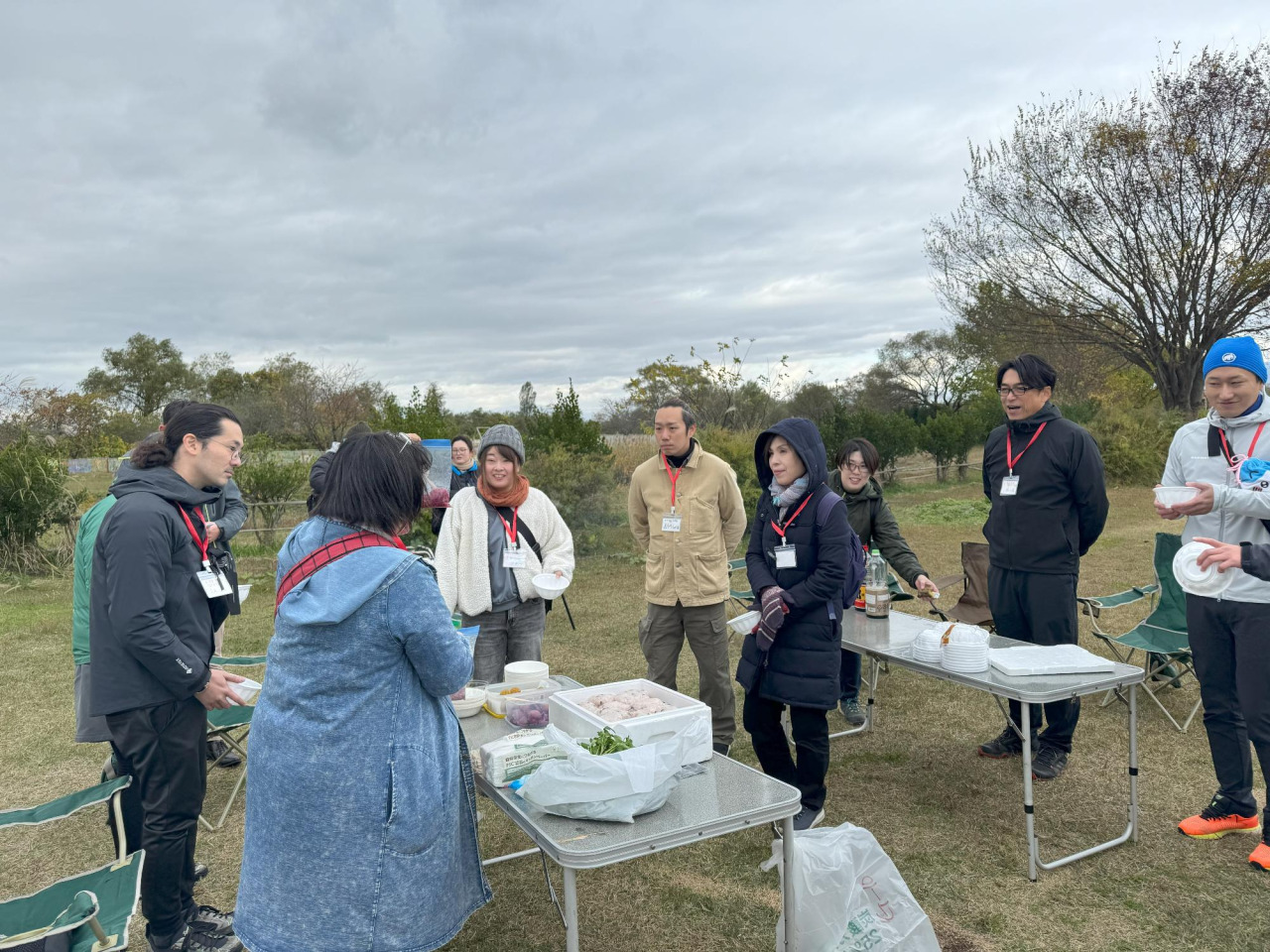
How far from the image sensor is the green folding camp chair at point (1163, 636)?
4508 millimetres

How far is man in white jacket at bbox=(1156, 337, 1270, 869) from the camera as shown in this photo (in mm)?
2879

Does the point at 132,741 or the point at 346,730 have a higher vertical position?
the point at 346,730

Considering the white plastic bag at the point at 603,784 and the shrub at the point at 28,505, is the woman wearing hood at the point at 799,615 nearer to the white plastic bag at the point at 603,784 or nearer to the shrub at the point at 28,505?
the white plastic bag at the point at 603,784

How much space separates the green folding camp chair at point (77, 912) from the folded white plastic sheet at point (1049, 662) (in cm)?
287

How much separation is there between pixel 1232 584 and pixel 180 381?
138ft

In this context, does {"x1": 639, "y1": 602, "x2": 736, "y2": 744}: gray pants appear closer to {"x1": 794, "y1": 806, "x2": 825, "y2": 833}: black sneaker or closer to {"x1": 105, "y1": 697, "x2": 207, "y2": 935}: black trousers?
{"x1": 794, "y1": 806, "x2": 825, "y2": 833}: black sneaker

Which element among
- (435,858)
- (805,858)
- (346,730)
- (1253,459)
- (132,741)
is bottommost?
(805,858)

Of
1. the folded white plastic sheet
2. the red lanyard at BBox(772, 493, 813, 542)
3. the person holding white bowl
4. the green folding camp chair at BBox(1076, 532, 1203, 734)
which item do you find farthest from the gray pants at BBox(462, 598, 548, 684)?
the green folding camp chair at BBox(1076, 532, 1203, 734)

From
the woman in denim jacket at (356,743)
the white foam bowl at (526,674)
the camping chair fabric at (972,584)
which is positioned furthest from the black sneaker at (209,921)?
the camping chair fabric at (972,584)

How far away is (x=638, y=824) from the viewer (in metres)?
2.00

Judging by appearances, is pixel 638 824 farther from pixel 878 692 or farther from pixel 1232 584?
pixel 878 692

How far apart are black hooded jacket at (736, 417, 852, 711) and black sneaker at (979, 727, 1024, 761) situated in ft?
5.10

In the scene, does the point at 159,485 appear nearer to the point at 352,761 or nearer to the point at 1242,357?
the point at 352,761

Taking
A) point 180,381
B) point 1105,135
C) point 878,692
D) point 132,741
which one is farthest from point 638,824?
point 180,381
